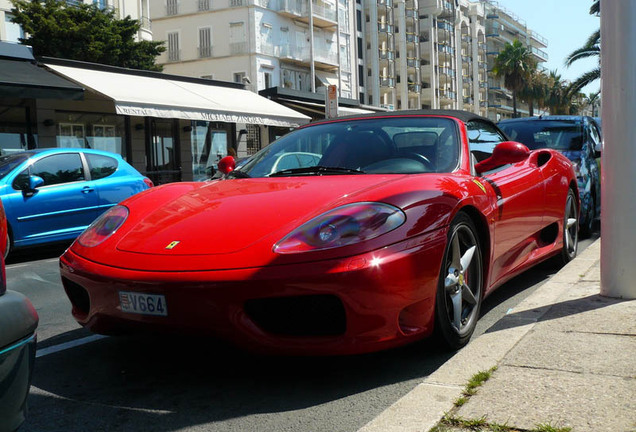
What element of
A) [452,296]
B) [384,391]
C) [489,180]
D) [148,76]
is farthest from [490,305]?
[148,76]

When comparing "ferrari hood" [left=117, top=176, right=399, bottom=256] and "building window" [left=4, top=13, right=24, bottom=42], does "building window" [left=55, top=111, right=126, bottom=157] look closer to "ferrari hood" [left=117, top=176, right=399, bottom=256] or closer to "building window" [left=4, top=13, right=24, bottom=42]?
"building window" [left=4, top=13, right=24, bottom=42]

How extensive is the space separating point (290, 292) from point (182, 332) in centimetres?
50

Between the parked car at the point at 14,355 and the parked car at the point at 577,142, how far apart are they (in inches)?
274

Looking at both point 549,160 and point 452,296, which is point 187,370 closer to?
point 452,296

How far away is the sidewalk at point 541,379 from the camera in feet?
8.00

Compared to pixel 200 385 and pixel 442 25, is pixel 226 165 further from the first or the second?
pixel 442 25

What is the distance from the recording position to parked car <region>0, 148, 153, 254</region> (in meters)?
8.47

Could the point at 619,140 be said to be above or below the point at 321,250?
above

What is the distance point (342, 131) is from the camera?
4.51 meters

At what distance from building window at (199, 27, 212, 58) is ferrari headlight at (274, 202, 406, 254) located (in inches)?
1686

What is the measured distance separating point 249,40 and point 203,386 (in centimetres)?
4137

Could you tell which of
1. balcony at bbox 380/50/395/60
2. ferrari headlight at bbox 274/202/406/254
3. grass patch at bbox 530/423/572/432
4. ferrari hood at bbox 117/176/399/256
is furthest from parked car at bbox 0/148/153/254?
balcony at bbox 380/50/395/60

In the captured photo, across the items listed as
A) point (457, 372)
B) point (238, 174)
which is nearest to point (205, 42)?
point (238, 174)

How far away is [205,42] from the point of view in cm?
4441
